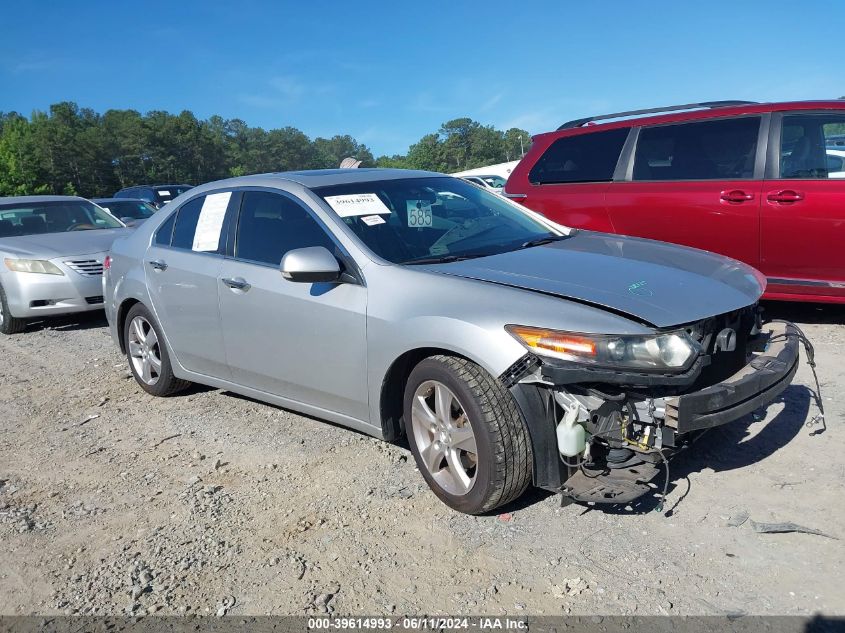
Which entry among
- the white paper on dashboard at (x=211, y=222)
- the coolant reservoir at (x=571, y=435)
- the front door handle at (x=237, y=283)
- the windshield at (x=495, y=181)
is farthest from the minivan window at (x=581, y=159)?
the windshield at (x=495, y=181)

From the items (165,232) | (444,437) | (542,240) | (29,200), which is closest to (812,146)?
(542,240)

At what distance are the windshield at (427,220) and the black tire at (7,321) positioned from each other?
5.64 meters

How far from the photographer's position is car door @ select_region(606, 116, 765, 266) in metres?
5.78

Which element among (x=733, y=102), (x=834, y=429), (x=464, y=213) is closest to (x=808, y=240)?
(x=733, y=102)

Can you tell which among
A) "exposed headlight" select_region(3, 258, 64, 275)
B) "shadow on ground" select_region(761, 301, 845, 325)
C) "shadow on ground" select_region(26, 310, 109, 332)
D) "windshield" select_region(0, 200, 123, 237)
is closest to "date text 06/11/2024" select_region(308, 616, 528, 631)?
"shadow on ground" select_region(761, 301, 845, 325)

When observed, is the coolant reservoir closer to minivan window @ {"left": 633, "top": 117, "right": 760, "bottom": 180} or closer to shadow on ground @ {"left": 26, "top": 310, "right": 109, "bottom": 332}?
minivan window @ {"left": 633, "top": 117, "right": 760, "bottom": 180}

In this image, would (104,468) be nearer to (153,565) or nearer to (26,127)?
(153,565)

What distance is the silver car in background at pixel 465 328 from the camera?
2857mm

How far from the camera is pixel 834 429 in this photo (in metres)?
3.91

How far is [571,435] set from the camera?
285 centimetres

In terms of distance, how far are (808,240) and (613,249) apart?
2500 millimetres

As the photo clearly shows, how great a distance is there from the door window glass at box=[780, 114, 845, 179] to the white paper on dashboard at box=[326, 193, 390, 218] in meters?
3.49

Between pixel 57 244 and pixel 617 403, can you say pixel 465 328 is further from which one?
pixel 57 244

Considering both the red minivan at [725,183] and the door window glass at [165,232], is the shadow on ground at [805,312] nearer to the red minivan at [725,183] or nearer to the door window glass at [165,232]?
the red minivan at [725,183]
